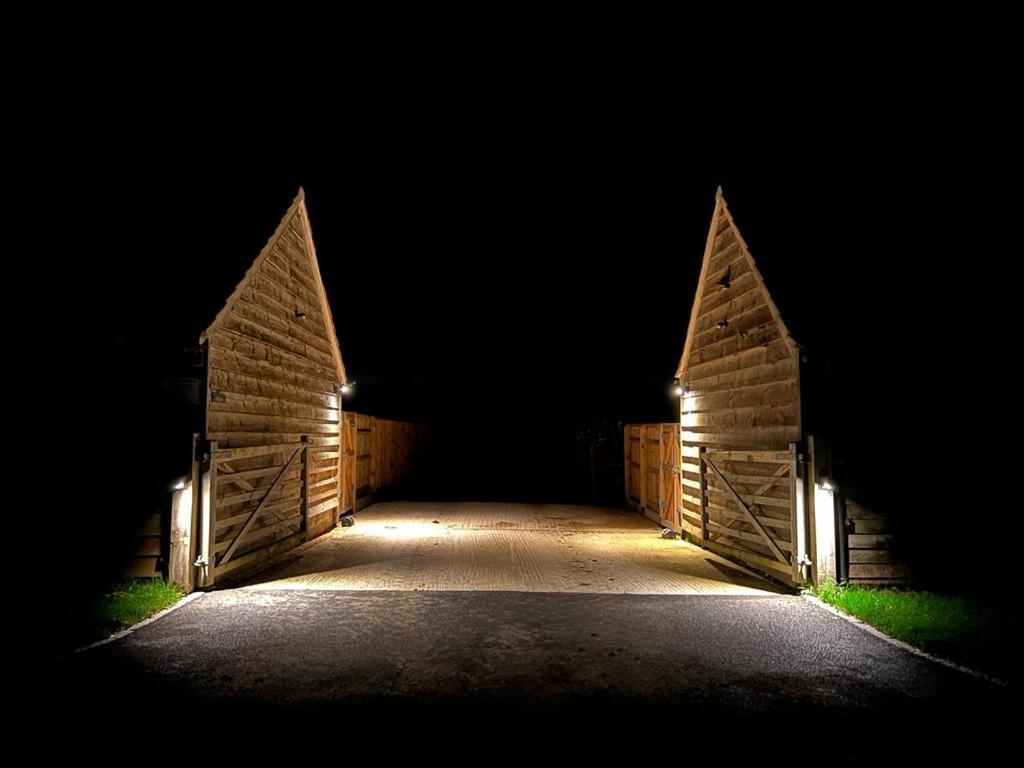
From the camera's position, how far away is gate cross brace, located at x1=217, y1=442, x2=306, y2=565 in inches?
305

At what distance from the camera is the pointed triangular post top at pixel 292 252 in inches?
321

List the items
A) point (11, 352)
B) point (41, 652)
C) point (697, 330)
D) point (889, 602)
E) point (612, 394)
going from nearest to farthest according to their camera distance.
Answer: point (41, 652)
point (889, 602)
point (11, 352)
point (697, 330)
point (612, 394)

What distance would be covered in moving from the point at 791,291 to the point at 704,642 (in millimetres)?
5061

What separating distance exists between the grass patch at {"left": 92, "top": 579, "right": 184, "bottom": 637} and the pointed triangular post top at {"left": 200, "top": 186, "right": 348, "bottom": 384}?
9.68 ft

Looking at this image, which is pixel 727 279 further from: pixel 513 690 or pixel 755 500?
pixel 513 690

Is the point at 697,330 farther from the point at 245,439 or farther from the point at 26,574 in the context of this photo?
the point at 26,574

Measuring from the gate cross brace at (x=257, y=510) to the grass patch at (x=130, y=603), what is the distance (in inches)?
31.4

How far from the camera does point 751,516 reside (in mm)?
8625

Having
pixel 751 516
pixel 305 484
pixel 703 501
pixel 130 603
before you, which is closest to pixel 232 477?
pixel 130 603

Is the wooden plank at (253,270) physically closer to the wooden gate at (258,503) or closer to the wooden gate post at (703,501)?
the wooden gate at (258,503)

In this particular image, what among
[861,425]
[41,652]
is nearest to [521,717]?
[41,652]

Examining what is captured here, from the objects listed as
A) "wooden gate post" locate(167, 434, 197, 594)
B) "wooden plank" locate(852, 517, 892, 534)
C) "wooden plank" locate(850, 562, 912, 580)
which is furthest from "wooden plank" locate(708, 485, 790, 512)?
"wooden gate post" locate(167, 434, 197, 594)

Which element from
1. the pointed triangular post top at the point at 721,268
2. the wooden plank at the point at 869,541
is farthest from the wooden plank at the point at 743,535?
the pointed triangular post top at the point at 721,268

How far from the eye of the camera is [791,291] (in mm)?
8312
